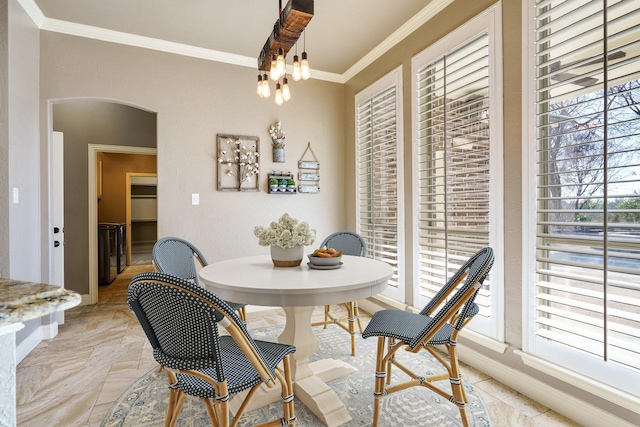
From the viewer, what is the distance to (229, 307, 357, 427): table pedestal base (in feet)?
5.88

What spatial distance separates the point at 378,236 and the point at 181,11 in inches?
108

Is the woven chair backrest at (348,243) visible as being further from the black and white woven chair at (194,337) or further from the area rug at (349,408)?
the black and white woven chair at (194,337)

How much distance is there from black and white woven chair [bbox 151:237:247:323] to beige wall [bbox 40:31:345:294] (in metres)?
0.96

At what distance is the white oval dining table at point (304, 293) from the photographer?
4.95ft

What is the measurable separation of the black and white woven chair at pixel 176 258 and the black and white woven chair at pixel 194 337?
0.93 meters

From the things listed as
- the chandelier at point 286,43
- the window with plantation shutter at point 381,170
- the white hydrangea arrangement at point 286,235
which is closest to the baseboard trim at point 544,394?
the window with plantation shutter at point 381,170

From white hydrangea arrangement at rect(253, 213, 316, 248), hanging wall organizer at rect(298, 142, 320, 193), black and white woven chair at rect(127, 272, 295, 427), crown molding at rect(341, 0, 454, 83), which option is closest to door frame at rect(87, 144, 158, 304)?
hanging wall organizer at rect(298, 142, 320, 193)

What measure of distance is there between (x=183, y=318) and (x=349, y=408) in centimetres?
125

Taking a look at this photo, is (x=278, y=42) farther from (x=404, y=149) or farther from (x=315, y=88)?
(x=315, y=88)

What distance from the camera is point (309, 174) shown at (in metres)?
3.94

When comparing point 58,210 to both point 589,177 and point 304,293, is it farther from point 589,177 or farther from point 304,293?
point 589,177

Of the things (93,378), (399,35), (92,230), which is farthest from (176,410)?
(92,230)

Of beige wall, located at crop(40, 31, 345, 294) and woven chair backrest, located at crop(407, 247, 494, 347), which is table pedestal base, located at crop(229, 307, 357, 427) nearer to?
woven chair backrest, located at crop(407, 247, 494, 347)

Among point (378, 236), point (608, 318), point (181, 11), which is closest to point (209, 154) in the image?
→ point (181, 11)
